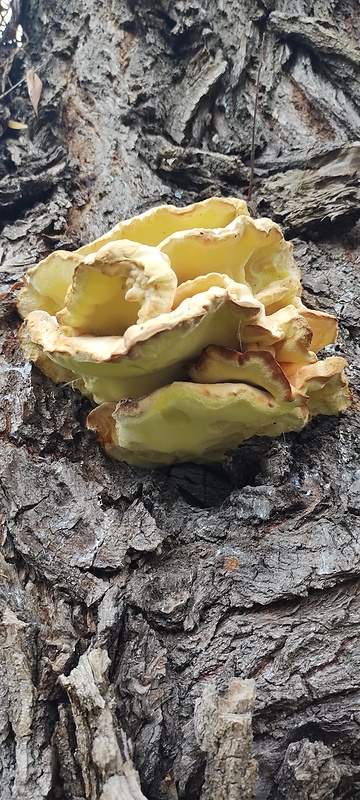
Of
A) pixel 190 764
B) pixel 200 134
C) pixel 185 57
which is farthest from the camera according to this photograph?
pixel 185 57

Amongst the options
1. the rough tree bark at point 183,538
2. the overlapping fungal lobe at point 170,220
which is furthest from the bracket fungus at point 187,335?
the rough tree bark at point 183,538

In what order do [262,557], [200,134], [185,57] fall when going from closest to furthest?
1. [262,557]
2. [200,134]
3. [185,57]

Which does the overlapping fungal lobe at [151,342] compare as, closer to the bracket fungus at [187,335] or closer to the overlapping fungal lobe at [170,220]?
the bracket fungus at [187,335]

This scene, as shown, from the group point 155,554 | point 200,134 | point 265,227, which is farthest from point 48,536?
point 200,134

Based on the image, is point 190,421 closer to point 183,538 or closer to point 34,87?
point 183,538

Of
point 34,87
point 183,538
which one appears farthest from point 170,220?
point 34,87

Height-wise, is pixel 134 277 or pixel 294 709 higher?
pixel 134 277

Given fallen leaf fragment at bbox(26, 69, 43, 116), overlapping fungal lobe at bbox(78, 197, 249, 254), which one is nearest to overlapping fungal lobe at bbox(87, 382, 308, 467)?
overlapping fungal lobe at bbox(78, 197, 249, 254)

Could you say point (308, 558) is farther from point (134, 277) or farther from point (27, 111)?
point (27, 111)
